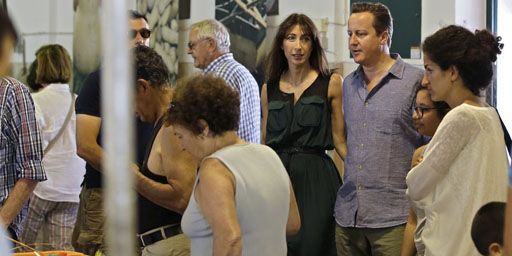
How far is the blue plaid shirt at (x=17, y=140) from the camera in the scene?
3.35 meters

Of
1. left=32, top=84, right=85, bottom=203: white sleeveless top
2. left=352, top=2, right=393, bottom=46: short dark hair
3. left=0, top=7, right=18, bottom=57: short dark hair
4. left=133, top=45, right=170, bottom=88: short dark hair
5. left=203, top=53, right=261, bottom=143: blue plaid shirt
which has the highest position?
left=352, top=2, right=393, bottom=46: short dark hair

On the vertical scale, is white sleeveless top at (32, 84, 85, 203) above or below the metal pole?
below

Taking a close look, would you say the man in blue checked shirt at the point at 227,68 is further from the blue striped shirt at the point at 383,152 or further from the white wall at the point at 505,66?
the white wall at the point at 505,66

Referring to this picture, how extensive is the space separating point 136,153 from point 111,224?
97.9 inches

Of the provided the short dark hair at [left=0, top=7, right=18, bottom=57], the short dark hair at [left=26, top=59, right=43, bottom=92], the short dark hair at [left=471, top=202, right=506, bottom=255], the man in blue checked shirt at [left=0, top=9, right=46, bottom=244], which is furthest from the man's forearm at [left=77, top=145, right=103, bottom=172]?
the short dark hair at [left=0, top=7, right=18, bottom=57]

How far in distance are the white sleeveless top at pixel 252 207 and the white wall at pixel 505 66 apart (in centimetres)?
346

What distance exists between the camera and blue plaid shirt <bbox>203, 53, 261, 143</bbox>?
4.17 m

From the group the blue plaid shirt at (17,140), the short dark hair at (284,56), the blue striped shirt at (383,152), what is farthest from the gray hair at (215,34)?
the blue plaid shirt at (17,140)

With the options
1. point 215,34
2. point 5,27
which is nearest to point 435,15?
point 215,34

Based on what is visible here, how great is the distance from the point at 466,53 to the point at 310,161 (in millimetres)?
1102

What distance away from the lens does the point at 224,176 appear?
2576 mm

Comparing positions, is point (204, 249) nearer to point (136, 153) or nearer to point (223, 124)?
point (223, 124)

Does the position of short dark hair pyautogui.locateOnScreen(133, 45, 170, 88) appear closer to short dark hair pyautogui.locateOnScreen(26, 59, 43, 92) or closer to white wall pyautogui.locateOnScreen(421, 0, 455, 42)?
short dark hair pyautogui.locateOnScreen(26, 59, 43, 92)

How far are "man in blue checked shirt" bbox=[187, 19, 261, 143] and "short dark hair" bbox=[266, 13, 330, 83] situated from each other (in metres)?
0.13
